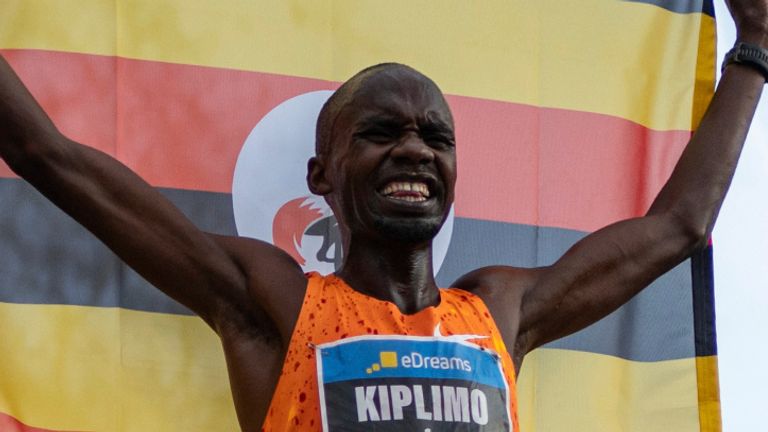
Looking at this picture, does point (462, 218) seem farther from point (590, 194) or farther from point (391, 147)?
point (391, 147)

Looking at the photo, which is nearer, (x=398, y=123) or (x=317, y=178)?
(x=398, y=123)

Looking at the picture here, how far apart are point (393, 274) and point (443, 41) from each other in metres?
1.19

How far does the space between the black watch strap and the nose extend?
1.20m

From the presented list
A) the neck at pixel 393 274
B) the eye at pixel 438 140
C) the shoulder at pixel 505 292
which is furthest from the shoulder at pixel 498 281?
the eye at pixel 438 140

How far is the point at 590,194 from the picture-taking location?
532cm

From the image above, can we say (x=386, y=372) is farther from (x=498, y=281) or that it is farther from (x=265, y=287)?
(x=498, y=281)

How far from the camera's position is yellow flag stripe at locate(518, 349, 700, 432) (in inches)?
201

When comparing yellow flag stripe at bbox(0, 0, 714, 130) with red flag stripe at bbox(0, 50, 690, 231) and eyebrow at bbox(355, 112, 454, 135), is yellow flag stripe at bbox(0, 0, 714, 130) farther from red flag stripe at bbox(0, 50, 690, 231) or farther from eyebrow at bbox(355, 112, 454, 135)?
eyebrow at bbox(355, 112, 454, 135)

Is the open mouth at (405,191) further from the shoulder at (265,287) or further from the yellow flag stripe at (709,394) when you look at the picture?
the yellow flag stripe at (709,394)

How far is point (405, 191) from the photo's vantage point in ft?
13.6

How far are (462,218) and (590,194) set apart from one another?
0.50m

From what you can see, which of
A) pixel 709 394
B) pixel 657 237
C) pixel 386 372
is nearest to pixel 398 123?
pixel 386 372

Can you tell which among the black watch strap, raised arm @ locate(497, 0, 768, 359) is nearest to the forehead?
raised arm @ locate(497, 0, 768, 359)

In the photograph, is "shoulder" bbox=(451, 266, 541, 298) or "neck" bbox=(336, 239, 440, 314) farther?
"shoulder" bbox=(451, 266, 541, 298)
